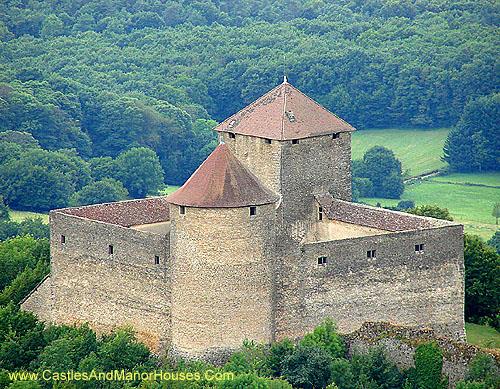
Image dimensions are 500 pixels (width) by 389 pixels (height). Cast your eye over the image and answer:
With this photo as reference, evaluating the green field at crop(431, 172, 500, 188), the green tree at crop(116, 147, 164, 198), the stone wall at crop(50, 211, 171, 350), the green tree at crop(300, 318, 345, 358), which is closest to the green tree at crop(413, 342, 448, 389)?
the green tree at crop(300, 318, 345, 358)

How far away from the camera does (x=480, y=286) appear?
6638 cm

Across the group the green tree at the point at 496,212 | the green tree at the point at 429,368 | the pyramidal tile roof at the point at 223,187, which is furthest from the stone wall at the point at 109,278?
the green tree at the point at 496,212

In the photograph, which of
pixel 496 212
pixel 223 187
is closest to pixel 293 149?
pixel 223 187

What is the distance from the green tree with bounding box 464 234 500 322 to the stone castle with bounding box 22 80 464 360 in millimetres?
4777

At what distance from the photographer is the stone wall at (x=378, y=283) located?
193ft

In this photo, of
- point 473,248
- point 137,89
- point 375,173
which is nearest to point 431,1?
point 137,89

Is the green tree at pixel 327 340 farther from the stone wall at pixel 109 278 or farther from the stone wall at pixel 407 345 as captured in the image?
the stone wall at pixel 109 278

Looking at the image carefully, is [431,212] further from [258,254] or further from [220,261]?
[220,261]

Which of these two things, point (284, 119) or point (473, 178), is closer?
Result: point (284, 119)

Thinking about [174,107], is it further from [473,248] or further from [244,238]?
[244,238]

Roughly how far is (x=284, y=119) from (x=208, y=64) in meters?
69.2

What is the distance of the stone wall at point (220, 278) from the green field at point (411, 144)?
51751 millimetres

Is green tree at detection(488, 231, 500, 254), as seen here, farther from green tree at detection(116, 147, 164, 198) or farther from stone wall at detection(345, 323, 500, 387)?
stone wall at detection(345, 323, 500, 387)

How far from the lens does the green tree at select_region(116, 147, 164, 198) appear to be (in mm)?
101188
